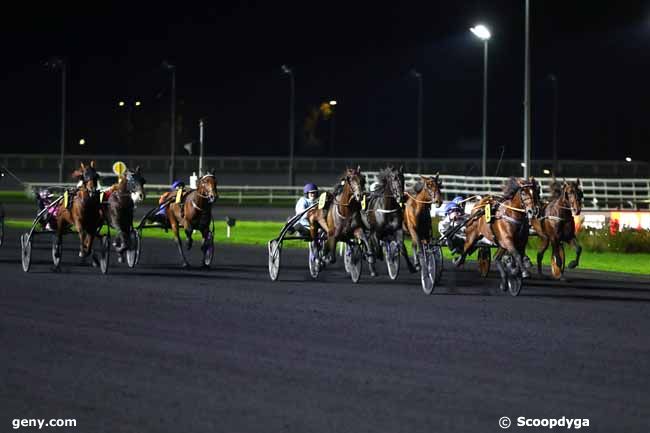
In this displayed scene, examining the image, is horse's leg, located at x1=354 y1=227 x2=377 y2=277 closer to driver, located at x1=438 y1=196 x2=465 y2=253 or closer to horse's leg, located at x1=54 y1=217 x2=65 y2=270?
driver, located at x1=438 y1=196 x2=465 y2=253

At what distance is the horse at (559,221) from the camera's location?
19859 mm

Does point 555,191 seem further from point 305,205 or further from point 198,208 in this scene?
point 198,208

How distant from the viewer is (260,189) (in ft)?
210

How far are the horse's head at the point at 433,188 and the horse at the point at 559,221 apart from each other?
5.55 ft

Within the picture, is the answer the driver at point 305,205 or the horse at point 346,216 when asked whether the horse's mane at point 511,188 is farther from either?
the driver at point 305,205

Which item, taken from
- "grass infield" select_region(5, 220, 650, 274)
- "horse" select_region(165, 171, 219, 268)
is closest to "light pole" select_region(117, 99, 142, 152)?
"grass infield" select_region(5, 220, 650, 274)

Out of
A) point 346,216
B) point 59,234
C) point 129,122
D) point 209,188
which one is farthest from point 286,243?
point 129,122

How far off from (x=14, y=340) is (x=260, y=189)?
52.1m

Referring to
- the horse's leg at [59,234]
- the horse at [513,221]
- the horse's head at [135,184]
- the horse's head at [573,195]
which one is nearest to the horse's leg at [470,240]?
the horse at [513,221]

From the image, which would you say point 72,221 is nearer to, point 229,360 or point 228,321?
point 228,321

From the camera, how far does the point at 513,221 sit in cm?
1700

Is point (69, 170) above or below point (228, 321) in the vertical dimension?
above

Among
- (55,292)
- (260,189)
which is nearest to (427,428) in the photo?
(55,292)

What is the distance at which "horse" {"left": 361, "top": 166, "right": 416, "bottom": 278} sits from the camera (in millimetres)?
19750
